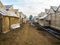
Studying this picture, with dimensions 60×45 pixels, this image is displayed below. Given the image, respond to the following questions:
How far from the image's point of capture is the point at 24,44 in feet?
37.6

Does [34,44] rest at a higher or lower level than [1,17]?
→ lower

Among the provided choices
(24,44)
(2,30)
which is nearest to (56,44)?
(24,44)

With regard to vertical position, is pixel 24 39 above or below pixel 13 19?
below

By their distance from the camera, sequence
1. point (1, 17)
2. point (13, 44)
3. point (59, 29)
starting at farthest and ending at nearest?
point (59, 29) < point (1, 17) < point (13, 44)

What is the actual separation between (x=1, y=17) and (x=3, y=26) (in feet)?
4.46

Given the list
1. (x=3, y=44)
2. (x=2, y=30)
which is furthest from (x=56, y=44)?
(x=2, y=30)

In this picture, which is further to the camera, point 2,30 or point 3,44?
point 2,30

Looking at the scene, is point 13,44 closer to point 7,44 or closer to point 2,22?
point 7,44

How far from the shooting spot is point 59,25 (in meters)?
24.3

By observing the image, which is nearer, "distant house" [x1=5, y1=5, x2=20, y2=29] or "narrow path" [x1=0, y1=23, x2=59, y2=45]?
"narrow path" [x1=0, y1=23, x2=59, y2=45]

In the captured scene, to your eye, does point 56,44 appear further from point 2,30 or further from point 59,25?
point 59,25

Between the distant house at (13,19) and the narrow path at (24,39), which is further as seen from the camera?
the distant house at (13,19)

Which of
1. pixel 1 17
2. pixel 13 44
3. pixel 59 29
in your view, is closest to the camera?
pixel 13 44

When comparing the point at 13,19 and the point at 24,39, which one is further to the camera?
the point at 13,19
